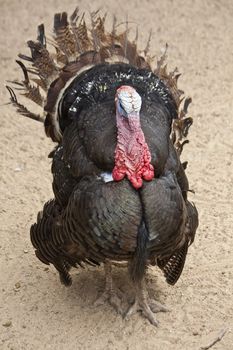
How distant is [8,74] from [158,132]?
416 cm

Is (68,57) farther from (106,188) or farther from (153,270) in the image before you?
(153,270)

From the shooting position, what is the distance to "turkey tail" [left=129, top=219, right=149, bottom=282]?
4.55m

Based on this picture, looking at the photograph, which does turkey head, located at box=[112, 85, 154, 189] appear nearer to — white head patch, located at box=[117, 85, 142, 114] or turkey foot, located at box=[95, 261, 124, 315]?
white head patch, located at box=[117, 85, 142, 114]

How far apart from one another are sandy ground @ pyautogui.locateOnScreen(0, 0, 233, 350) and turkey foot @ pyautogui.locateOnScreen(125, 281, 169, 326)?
60 mm

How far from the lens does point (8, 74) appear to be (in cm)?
867

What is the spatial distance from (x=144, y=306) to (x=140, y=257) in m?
0.96

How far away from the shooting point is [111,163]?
15.3ft

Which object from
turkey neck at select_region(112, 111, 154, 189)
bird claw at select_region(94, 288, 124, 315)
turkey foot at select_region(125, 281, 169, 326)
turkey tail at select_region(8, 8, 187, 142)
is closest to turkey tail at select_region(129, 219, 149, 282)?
turkey neck at select_region(112, 111, 154, 189)

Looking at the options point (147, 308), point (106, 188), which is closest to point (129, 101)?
point (106, 188)

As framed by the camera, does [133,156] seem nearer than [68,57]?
Yes

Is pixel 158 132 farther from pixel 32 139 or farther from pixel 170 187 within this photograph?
pixel 32 139

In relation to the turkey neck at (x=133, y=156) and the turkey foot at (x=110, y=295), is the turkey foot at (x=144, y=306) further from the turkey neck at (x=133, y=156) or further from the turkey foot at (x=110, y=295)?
the turkey neck at (x=133, y=156)

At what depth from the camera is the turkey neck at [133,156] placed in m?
4.59

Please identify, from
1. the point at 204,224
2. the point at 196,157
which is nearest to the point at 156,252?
the point at 204,224
